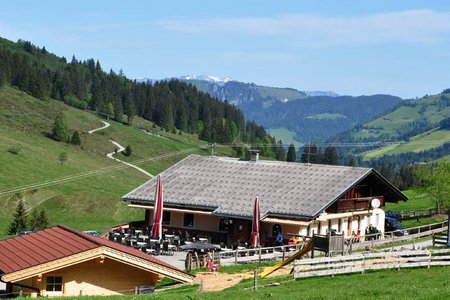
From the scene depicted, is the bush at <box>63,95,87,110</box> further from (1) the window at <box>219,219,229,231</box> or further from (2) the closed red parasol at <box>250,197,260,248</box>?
(2) the closed red parasol at <box>250,197,260,248</box>

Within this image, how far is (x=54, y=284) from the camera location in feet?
85.4

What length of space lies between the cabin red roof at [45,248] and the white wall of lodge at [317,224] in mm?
20370

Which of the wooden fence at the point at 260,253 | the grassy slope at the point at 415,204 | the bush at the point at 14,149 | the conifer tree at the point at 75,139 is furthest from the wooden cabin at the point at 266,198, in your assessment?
the conifer tree at the point at 75,139

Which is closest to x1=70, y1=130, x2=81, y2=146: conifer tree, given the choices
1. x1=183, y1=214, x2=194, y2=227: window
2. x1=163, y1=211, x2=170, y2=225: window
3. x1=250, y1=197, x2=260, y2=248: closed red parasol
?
x1=163, y1=211, x2=170, y2=225: window

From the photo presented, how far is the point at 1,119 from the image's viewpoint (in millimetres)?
134875

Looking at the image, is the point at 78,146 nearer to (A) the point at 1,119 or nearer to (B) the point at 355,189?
(A) the point at 1,119

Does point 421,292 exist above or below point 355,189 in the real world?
below

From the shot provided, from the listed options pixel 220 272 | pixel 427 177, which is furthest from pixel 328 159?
pixel 220 272

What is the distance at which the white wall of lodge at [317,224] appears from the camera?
1874 inches

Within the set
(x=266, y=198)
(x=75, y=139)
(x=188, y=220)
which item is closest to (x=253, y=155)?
(x=266, y=198)

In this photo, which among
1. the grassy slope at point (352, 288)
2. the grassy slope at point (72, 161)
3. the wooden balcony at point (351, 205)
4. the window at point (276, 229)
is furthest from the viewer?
the grassy slope at point (72, 161)

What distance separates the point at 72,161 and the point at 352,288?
317 ft

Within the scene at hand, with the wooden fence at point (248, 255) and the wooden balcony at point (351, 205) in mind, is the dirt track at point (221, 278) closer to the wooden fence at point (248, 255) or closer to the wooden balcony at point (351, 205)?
the wooden fence at point (248, 255)

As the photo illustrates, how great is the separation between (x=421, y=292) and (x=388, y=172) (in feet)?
535
